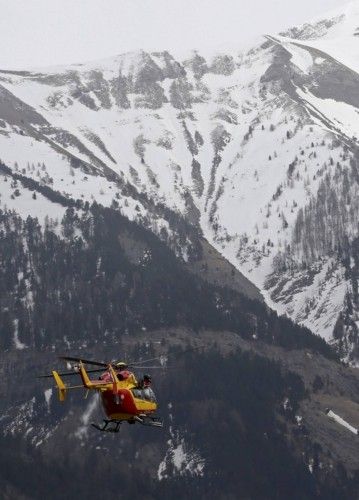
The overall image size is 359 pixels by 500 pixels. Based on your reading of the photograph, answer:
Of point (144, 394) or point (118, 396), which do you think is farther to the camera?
point (144, 394)

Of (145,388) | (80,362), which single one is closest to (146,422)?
(145,388)

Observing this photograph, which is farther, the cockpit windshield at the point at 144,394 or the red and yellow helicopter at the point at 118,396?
the cockpit windshield at the point at 144,394

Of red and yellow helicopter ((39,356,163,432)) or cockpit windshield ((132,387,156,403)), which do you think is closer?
red and yellow helicopter ((39,356,163,432))

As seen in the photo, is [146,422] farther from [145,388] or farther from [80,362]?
[80,362]

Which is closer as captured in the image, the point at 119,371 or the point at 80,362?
the point at 80,362

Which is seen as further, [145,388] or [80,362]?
[145,388]

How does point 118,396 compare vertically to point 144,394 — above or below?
below
